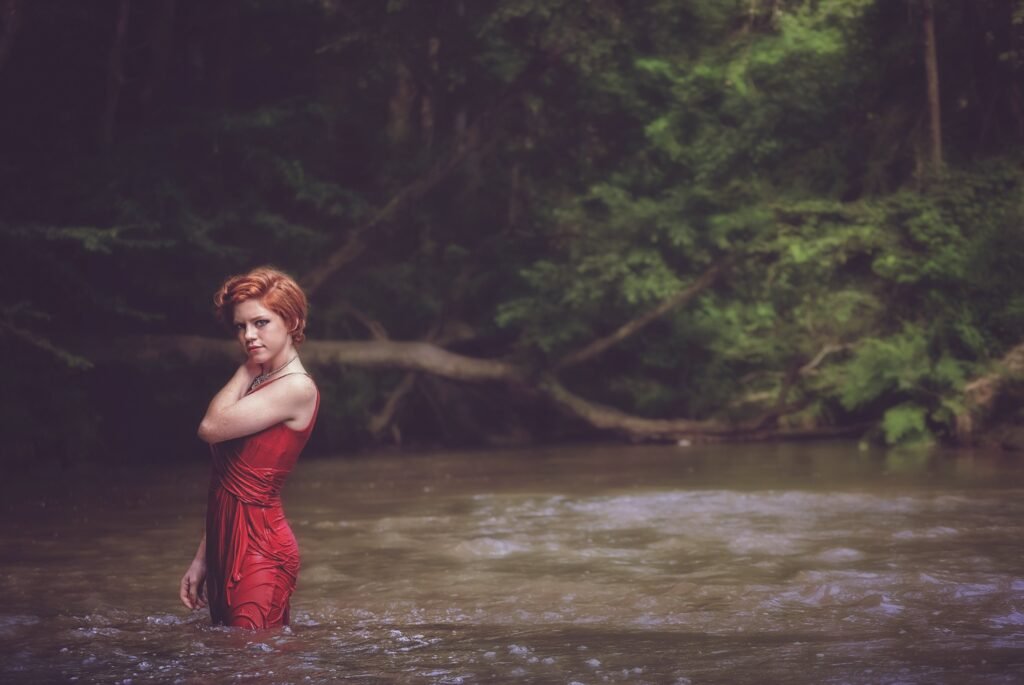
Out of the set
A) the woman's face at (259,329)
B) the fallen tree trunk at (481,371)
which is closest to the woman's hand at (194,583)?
the woman's face at (259,329)

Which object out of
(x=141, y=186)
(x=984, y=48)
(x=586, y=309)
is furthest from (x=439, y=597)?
(x=984, y=48)

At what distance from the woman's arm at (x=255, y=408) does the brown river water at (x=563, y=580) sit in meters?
0.92

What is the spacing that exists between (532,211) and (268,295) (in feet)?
53.7

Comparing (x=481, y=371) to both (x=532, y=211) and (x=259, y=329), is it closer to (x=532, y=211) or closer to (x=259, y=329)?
(x=532, y=211)

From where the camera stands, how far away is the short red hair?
17.8 feet

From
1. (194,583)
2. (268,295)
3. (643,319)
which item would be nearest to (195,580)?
(194,583)

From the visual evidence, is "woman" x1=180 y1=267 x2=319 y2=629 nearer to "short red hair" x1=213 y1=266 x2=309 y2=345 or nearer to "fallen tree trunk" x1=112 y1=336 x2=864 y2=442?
"short red hair" x1=213 y1=266 x2=309 y2=345

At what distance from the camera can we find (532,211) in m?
21.6

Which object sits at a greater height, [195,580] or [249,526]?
[249,526]

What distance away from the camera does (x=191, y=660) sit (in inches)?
224

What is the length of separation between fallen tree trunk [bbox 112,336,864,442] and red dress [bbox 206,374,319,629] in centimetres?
1276

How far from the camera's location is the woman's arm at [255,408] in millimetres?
5293

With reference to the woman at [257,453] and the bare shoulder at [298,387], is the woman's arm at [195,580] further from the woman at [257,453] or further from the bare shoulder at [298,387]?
the bare shoulder at [298,387]

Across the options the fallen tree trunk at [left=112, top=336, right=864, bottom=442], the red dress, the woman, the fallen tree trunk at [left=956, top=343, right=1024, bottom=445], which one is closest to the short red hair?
the woman
